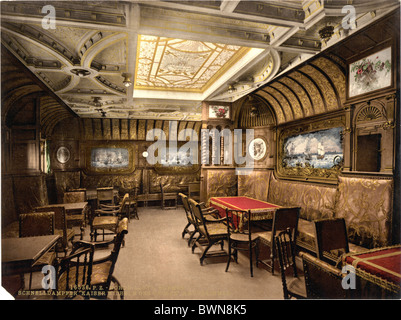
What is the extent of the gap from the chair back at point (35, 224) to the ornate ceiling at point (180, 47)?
2511 mm

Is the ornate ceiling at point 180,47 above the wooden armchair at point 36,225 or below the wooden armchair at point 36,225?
above

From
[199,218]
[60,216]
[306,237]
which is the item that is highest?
[60,216]

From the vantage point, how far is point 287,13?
9.05 feet

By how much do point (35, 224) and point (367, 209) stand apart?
485cm

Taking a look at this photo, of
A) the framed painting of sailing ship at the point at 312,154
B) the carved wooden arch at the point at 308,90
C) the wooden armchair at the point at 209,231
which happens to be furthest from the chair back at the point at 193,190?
the wooden armchair at the point at 209,231

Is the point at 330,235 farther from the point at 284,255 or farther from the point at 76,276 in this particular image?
the point at 76,276

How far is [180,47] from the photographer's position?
12.9 ft

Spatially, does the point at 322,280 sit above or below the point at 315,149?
below

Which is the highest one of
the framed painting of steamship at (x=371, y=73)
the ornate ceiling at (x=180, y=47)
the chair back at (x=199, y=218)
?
the ornate ceiling at (x=180, y=47)

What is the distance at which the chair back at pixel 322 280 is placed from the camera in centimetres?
166

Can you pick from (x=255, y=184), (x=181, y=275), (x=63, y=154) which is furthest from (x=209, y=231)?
(x=63, y=154)

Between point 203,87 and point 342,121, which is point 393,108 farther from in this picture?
point 203,87

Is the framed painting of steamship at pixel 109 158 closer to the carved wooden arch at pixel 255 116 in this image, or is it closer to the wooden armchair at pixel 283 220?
the carved wooden arch at pixel 255 116

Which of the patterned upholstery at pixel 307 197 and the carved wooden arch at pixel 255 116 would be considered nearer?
the patterned upholstery at pixel 307 197
